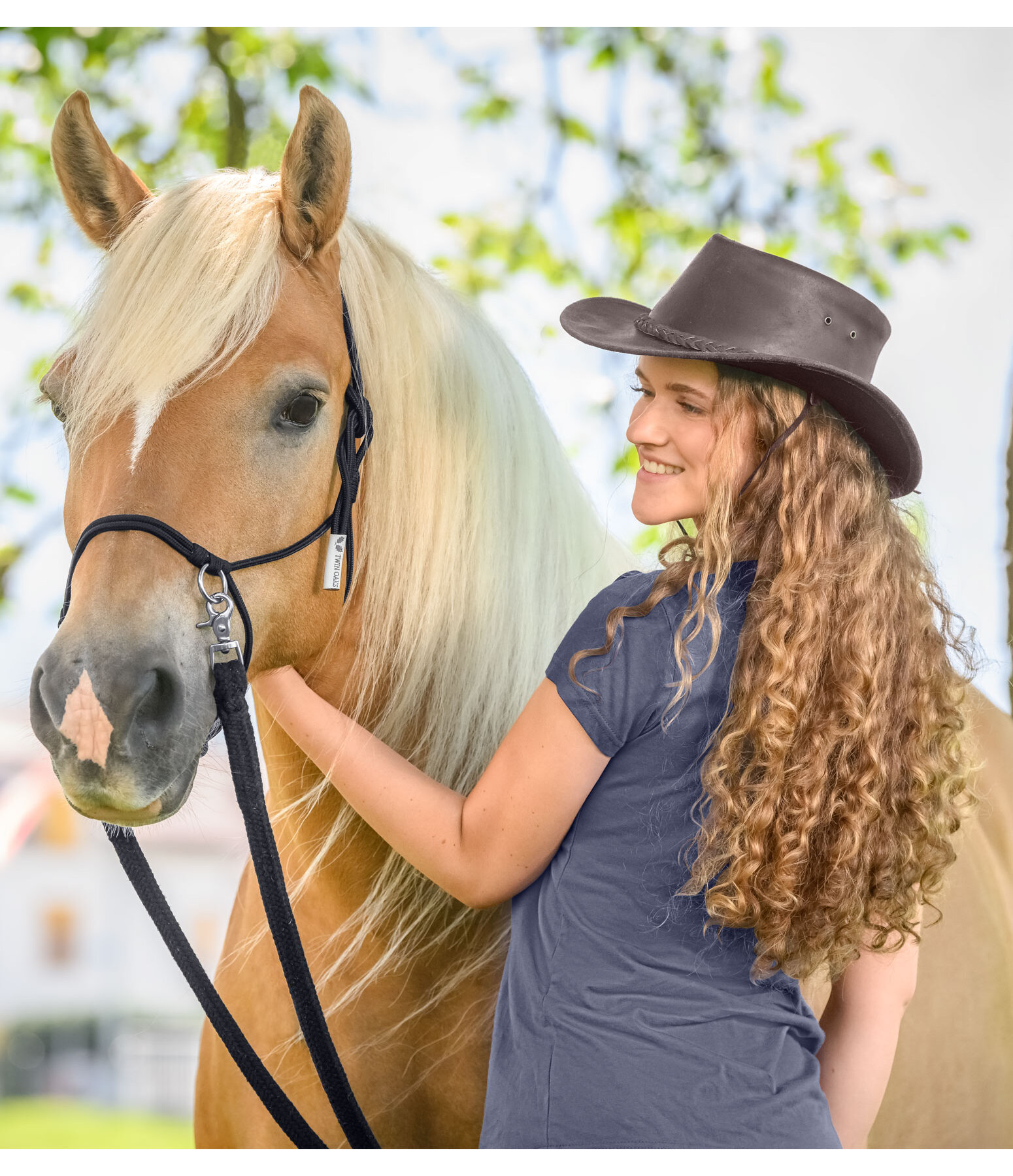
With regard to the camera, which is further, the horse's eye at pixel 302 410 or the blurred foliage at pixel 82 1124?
the blurred foliage at pixel 82 1124

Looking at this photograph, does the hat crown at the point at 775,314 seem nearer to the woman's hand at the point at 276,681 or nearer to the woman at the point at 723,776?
the woman at the point at 723,776

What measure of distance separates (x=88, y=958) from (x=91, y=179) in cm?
220

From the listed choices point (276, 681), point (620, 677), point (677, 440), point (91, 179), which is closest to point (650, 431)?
point (677, 440)

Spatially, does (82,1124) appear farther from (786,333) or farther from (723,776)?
(786,333)

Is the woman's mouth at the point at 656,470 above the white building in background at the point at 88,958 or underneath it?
above

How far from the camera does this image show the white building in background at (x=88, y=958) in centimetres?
235

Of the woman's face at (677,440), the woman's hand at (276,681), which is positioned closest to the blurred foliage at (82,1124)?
→ the woman's hand at (276,681)

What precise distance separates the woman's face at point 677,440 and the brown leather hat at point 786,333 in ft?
0.10

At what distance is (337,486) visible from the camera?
1043mm

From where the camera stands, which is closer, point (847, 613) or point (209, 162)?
point (847, 613)

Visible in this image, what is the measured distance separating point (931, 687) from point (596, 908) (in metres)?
0.41

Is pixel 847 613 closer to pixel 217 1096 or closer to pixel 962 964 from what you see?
pixel 962 964

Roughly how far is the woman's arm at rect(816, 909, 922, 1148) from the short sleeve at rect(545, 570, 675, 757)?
1.32ft
